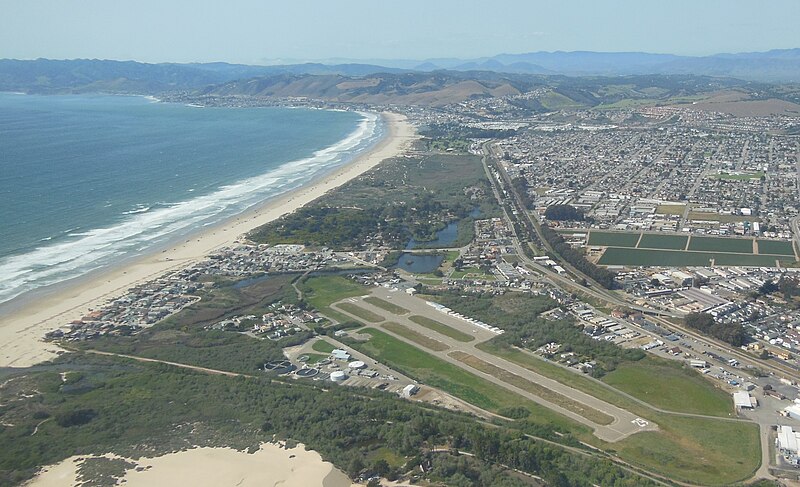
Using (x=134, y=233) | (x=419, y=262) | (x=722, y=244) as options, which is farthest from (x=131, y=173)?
(x=722, y=244)

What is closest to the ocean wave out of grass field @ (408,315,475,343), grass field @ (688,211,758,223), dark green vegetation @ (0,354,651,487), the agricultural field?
dark green vegetation @ (0,354,651,487)

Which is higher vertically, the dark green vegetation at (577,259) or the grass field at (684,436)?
the dark green vegetation at (577,259)

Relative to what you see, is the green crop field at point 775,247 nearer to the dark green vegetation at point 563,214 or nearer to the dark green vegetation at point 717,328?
the dark green vegetation at point 563,214

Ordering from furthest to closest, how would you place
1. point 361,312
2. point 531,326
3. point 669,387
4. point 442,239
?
point 442,239 → point 361,312 → point 531,326 → point 669,387

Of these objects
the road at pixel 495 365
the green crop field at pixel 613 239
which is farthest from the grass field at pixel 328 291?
the green crop field at pixel 613 239

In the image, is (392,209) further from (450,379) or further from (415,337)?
(450,379)

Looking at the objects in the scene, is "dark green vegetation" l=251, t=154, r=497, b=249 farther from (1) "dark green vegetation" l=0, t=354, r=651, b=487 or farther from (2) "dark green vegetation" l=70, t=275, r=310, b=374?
(1) "dark green vegetation" l=0, t=354, r=651, b=487

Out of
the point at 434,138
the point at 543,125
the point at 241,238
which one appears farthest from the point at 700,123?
the point at 241,238
